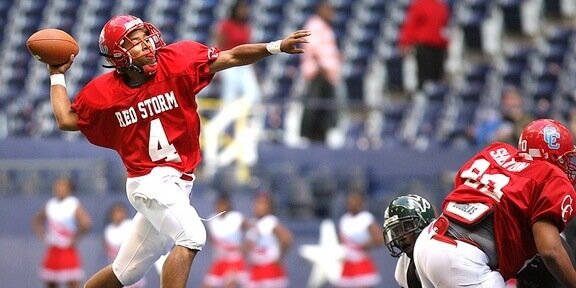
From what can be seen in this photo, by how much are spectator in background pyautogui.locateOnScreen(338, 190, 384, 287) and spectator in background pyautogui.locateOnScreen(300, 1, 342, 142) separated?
38.1 inches

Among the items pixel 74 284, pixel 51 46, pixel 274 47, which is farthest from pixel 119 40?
pixel 74 284

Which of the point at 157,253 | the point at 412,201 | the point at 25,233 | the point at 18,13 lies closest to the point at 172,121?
the point at 157,253

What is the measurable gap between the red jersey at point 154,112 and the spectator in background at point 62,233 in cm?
751

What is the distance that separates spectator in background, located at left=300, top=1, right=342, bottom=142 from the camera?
1584 centimetres

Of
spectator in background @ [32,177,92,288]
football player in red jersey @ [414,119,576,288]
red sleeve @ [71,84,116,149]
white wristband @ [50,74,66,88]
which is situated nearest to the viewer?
football player in red jersey @ [414,119,576,288]

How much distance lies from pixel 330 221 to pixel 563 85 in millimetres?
3498

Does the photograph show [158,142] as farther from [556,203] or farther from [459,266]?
[556,203]

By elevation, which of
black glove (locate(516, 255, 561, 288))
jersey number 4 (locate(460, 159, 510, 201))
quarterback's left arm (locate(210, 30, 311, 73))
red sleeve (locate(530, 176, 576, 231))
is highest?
quarterback's left arm (locate(210, 30, 311, 73))

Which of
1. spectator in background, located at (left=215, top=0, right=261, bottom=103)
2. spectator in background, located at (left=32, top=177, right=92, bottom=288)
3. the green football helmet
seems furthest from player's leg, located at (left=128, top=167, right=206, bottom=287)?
spectator in background, located at (left=32, top=177, right=92, bottom=288)

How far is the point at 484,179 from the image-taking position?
7895mm

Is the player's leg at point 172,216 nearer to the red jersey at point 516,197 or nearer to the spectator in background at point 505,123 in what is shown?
the red jersey at point 516,197

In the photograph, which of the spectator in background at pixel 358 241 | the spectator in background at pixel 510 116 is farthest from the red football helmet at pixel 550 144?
the spectator in background at pixel 358 241

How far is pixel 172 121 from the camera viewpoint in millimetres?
8422

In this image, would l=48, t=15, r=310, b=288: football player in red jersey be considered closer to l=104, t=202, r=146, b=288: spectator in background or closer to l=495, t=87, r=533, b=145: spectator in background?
l=495, t=87, r=533, b=145: spectator in background
